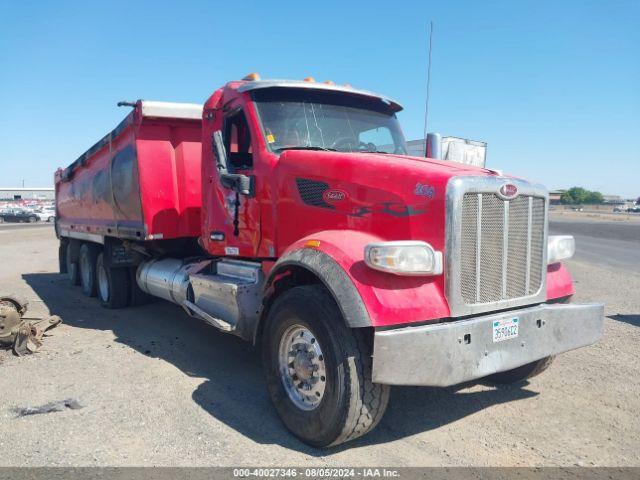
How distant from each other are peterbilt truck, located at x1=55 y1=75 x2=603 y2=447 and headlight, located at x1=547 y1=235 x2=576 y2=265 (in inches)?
0.6

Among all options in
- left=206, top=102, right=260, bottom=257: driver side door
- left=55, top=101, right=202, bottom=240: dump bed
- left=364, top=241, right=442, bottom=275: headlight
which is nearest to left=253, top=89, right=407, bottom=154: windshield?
left=206, top=102, right=260, bottom=257: driver side door

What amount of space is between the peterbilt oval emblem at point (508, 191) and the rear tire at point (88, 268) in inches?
317

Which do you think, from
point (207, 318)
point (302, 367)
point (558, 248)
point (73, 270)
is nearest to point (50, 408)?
point (207, 318)

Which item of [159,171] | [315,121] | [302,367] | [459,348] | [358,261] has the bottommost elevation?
[302,367]

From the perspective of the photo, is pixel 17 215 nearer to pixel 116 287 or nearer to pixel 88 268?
pixel 88 268

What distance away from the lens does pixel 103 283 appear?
348 inches

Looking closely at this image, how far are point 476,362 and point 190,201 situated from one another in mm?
4748

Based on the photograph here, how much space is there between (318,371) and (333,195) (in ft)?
4.51

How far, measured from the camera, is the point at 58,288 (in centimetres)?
1109

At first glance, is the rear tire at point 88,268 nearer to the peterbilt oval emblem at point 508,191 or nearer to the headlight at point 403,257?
the headlight at point 403,257

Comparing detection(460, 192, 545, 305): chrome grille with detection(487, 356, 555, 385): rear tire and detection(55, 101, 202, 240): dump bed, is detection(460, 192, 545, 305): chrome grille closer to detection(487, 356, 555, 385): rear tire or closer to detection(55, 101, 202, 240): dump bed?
detection(487, 356, 555, 385): rear tire

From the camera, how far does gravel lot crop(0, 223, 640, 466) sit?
3.46 meters

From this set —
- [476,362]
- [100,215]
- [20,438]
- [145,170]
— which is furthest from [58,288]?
[476,362]

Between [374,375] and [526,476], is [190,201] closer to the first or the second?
[374,375]
